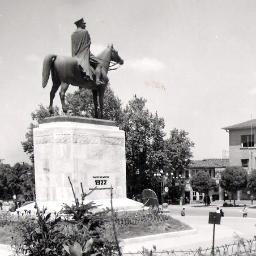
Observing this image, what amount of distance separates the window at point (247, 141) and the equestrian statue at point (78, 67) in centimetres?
4286

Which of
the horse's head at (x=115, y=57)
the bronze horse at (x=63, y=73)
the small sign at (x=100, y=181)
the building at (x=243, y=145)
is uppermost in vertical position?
the horse's head at (x=115, y=57)

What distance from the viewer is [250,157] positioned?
57.8 meters

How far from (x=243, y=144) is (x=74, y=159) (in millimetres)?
45011

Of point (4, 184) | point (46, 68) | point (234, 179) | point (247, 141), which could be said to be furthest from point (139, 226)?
point (4, 184)

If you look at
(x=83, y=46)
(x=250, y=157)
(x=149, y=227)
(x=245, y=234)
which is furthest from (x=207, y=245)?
(x=250, y=157)

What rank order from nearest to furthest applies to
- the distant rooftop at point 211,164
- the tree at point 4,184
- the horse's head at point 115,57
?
the horse's head at point 115,57 → the distant rooftop at point 211,164 → the tree at point 4,184

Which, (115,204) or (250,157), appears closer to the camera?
(115,204)

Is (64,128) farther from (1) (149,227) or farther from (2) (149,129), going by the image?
(2) (149,129)

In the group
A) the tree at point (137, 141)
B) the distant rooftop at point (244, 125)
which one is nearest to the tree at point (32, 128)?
the tree at point (137, 141)

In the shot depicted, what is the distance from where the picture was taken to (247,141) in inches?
2314

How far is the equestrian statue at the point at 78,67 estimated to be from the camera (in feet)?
55.4

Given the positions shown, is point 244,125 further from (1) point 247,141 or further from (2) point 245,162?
(2) point 245,162

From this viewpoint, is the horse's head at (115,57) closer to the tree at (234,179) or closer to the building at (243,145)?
the tree at (234,179)

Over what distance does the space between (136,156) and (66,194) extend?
1196 inches
